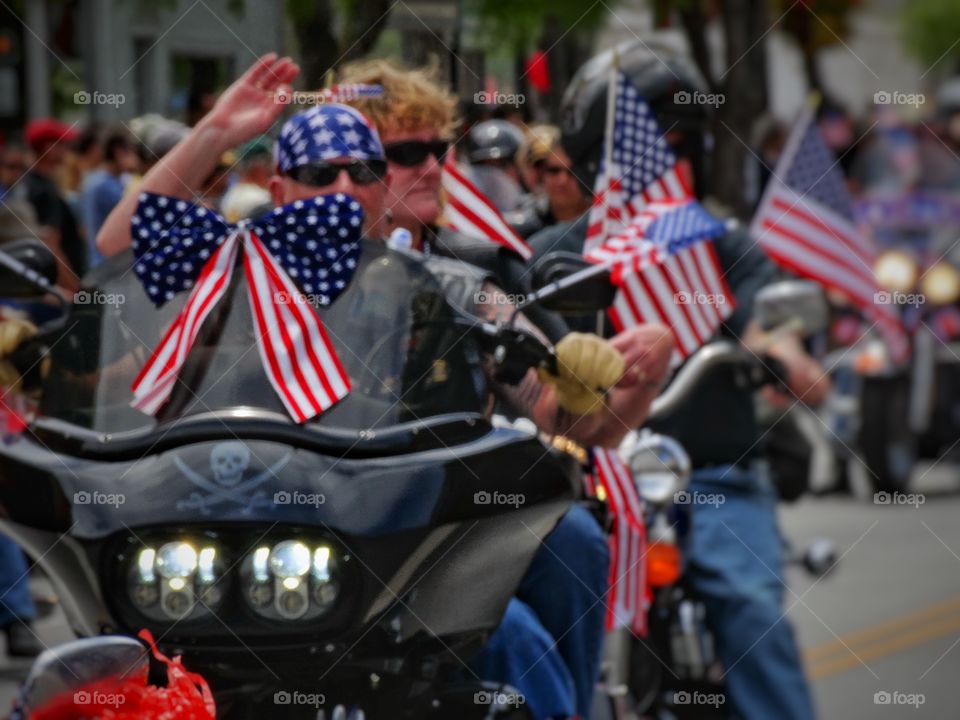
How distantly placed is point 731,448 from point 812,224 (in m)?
1.33

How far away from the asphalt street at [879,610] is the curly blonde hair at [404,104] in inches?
61.4

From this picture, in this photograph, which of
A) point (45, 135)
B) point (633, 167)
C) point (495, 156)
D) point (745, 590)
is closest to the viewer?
point (633, 167)

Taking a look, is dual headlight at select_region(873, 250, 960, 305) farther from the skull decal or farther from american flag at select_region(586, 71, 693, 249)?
the skull decal

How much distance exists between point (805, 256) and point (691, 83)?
103 cm

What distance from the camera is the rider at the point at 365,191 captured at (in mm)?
4062

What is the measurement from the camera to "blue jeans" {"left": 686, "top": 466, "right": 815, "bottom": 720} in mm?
5738

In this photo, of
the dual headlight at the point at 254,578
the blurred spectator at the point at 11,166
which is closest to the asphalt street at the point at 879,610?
the dual headlight at the point at 254,578

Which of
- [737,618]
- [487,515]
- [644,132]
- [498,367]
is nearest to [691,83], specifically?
[644,132]

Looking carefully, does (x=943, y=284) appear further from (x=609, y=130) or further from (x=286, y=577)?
(x=286, y=577)

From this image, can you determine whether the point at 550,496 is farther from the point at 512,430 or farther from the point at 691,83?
the point at 691,83

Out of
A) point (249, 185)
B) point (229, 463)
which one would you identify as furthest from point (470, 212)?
point (249, 185)

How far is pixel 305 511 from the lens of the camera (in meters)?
3.40

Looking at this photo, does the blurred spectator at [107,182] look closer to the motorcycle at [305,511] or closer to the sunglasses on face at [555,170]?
the sunglasses on face at [555,170]

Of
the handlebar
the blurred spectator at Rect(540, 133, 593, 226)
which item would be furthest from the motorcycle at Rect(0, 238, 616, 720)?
the blurred spectator at Rect(540, 133, 593, 226)
